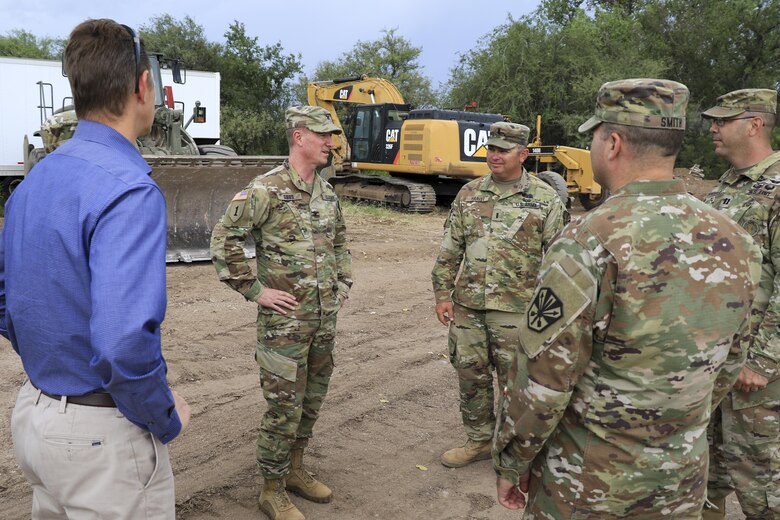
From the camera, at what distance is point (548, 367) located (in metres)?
1.92

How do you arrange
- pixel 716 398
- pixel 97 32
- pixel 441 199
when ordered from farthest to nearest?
pixel 441 199 < pixel 716 398 < pixel 97 32

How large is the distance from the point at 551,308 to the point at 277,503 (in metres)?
2.12

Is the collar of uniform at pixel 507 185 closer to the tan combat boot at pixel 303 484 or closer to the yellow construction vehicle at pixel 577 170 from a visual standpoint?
the tan combat boot at pixel 303 484

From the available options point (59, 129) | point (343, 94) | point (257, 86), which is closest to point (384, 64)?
point (257, 86)

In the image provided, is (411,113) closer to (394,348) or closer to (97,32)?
(394,348)

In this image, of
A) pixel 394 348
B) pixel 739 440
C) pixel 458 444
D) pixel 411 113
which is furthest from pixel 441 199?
pixel 739 440

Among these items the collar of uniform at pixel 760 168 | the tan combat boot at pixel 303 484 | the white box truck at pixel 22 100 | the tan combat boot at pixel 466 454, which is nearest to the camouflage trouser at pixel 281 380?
the tan combat boot at pixel 303 484

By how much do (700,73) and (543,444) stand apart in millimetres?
28843

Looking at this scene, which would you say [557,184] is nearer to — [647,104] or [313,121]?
[313,121]

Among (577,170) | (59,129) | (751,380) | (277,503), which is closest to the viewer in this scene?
(751,380)

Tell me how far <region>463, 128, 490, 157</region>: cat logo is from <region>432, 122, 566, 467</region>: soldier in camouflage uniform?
11355 millimetres

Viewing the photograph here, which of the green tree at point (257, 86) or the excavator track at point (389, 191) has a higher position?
the green tree at point (257, 86)

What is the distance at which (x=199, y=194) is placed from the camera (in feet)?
29.1

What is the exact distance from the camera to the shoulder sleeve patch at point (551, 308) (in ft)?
6.11
